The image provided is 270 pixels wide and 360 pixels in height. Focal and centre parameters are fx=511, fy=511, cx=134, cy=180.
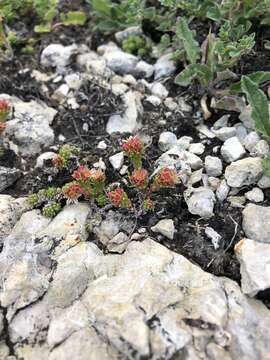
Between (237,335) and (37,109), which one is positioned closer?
(237,335)

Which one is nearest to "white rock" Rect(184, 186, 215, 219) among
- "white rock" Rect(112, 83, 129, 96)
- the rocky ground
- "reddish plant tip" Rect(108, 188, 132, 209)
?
the rocky ground

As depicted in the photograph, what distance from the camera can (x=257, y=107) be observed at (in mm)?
3877

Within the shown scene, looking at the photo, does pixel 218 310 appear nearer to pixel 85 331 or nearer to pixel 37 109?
pixel 85 331

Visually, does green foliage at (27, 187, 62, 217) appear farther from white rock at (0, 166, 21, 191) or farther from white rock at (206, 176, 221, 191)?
white rock at (206, 176, 221, 191)

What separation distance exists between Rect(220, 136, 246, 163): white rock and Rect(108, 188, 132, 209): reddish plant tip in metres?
0.91

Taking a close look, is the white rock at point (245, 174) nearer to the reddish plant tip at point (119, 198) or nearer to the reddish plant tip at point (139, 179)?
the reddish plant tip at point (139, 179)

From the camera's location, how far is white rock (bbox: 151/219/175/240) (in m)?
3.50

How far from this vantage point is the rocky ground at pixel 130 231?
2.93 m

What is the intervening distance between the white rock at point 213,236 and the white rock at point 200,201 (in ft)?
0.41

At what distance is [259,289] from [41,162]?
80.2 inches

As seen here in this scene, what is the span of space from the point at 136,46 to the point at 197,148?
4.83 feet

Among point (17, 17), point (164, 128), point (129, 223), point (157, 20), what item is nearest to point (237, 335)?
point (129, 223)

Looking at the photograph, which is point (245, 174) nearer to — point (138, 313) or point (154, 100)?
point (154, 100)

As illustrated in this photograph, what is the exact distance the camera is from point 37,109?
15.1 feet
